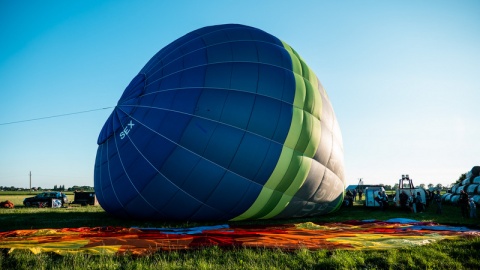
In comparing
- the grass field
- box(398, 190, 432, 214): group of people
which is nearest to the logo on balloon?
the grass field

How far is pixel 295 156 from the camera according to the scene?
31.7ft

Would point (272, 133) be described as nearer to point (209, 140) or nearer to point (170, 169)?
point (209, 140)

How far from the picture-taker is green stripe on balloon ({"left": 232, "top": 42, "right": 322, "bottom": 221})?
9.26 m

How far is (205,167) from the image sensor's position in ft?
27.9

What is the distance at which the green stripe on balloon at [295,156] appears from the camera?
30.4 feet

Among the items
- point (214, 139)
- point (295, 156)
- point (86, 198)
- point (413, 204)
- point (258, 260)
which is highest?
point (214, 139)

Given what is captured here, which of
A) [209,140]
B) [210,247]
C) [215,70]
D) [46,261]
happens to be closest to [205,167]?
[209,140]

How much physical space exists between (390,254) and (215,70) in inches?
259

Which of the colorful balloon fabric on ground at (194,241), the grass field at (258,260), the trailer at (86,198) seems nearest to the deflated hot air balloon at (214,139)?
the colorful balloon fabric on ground at (194,241)

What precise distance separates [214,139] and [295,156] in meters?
2.67

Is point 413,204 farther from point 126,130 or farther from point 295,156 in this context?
point 126,130

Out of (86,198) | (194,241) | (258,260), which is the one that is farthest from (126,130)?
(86,198)

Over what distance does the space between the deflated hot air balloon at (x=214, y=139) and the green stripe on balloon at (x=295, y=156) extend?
3 centimetres

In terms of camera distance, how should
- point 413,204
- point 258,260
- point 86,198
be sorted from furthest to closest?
1. point 86,198
2. point 413,204
3. point 258,260
